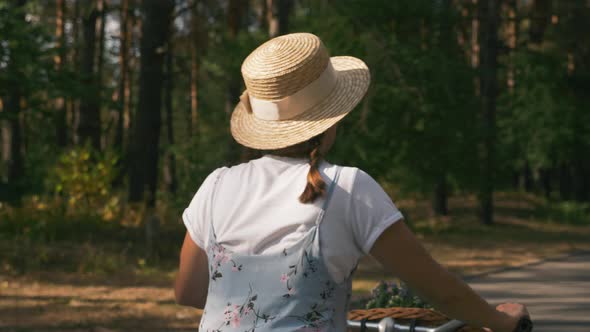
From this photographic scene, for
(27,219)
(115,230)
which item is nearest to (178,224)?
(115,230)

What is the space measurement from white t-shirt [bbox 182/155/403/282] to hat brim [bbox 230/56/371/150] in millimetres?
62

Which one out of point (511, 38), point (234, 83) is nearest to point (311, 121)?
point (234, 83)

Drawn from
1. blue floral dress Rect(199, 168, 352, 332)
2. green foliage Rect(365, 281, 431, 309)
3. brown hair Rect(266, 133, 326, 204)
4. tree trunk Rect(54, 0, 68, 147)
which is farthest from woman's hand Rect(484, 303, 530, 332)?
tree trunk Rect(54, 0, 68, 147)

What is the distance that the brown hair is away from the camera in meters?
2.45

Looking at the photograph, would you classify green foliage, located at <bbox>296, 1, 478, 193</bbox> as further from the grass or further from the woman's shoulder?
the woman's shoulder

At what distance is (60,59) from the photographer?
2052 centimetres

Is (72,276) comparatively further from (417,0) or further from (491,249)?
(417,0)

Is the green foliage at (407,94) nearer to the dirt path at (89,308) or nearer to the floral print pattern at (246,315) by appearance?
the dirt path at (89,308)

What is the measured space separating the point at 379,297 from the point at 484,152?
52.5ft

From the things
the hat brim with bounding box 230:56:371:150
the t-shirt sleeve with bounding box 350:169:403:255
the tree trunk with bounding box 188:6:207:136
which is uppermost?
the hat brim with bounding box 230:56:371:150

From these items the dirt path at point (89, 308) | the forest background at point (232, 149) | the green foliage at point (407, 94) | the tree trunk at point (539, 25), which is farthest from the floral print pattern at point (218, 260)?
the tree trunk at point (539, 25)

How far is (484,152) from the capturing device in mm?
20609

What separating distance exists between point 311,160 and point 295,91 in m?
0.25

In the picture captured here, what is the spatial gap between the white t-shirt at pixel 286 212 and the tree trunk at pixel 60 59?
10031 mm
